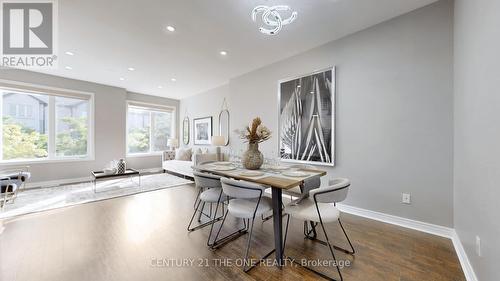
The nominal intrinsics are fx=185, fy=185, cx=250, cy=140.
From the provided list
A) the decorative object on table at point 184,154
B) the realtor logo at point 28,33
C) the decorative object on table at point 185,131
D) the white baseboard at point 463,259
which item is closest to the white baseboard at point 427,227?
the white baseboard at point 463,259

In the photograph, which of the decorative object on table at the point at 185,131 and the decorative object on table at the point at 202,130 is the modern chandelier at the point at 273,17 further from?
the decorative object on table at the point at 185,131

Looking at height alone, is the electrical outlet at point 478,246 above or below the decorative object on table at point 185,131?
below

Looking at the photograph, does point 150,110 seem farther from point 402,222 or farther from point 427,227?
point 427,227

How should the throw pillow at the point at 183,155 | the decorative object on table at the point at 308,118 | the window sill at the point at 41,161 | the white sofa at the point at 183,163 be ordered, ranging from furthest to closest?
1. the throw pillow at the point at 183,155
2. the white sofa at the point at 183,163
3. the window sill at the point at 41,161
4. the decorative object on table at the point at 308,118

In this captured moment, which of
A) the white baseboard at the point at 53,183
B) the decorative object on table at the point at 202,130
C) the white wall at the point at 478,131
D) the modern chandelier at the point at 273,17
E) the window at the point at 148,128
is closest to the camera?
the white wall at the point at 478,131

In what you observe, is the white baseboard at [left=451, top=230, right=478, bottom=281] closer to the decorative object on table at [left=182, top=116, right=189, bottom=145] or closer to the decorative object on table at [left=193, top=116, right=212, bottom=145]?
the decorative object on table at [left=193, top=116, right=212, bottom=145]

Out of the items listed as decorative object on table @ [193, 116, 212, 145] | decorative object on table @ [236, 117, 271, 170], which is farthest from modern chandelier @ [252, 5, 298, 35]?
decorative object on table @ [193, 116, 212, 145]

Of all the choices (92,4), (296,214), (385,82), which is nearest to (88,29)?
(92,4)

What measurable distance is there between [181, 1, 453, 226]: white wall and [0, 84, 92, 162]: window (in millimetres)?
6301

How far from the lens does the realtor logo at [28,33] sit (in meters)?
2.41

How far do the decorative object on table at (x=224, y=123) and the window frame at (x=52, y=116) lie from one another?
3.65 meters

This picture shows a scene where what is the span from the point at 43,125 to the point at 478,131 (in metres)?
7.72

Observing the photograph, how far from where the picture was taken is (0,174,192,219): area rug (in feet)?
10.2

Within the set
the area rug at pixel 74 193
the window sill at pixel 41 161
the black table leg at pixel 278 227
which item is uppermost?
the window sill at pixel 41 161
